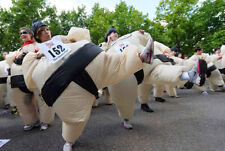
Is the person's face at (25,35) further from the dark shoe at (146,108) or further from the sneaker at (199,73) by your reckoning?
the dark shoe at (146,108)

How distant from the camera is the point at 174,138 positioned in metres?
2.00

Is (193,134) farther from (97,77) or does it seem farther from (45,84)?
(45,84)

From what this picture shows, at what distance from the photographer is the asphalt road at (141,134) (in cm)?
186

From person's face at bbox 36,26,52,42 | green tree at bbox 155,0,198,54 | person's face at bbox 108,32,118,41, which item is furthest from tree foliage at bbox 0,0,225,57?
person's face at bbox 36,26,52,42

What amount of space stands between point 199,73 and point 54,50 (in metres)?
1.40

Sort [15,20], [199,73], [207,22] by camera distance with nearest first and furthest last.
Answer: [199,73] < [15,20] < [207,22]

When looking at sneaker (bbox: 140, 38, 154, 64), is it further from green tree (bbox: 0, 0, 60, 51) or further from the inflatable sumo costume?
green tree (bbox: 0, 0, 60, 51)

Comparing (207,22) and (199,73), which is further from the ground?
(207,22)

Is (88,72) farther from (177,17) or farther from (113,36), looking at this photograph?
(177,17)

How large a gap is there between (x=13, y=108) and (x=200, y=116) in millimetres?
4243

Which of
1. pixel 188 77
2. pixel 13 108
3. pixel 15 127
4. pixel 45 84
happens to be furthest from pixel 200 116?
pixel 13 108

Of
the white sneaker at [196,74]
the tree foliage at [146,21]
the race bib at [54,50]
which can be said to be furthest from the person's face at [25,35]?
the tree foliage at [146,21]

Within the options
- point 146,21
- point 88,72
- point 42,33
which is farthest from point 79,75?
point 146,21

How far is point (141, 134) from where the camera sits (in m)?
2.18
